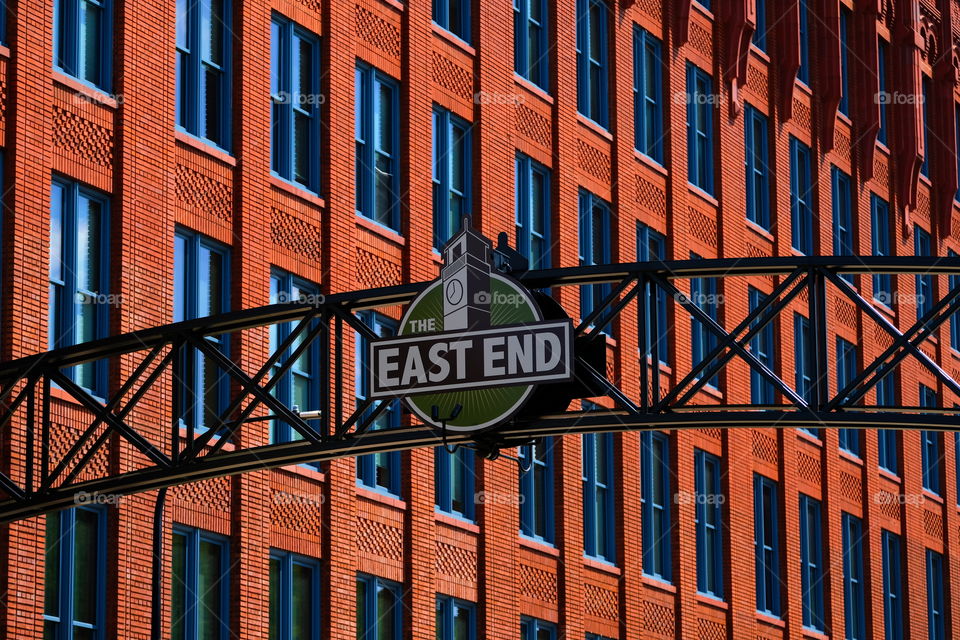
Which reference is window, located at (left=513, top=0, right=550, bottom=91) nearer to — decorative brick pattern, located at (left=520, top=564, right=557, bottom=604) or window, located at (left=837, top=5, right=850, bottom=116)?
decorative brick pattern, located at (left=520, top=564, right=557, bottom=604)

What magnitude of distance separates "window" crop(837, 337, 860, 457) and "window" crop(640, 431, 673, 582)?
29.8ft

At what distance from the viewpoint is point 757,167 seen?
Result: 1829 inches

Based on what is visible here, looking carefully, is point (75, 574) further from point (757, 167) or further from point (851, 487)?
point (851, 487)

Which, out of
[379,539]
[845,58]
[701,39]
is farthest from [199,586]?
[845,58]

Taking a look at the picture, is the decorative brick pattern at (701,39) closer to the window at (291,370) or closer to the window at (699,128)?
the window at (699,128)

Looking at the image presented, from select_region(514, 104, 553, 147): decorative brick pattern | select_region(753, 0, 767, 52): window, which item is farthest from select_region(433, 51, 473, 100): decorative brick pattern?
select_region(753, 0, 767, 52): window

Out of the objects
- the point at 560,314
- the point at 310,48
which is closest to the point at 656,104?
the point at 310,48

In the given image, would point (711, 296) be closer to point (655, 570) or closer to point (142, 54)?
point (655, 570)

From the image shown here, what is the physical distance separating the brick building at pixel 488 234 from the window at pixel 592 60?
0.08m

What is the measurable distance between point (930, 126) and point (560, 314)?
38323 mm

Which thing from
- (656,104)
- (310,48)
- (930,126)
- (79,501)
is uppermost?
(930,126)

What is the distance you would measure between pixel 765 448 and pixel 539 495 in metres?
9.83

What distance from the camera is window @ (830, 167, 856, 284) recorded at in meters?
49.3

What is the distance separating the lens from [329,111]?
104 ft
